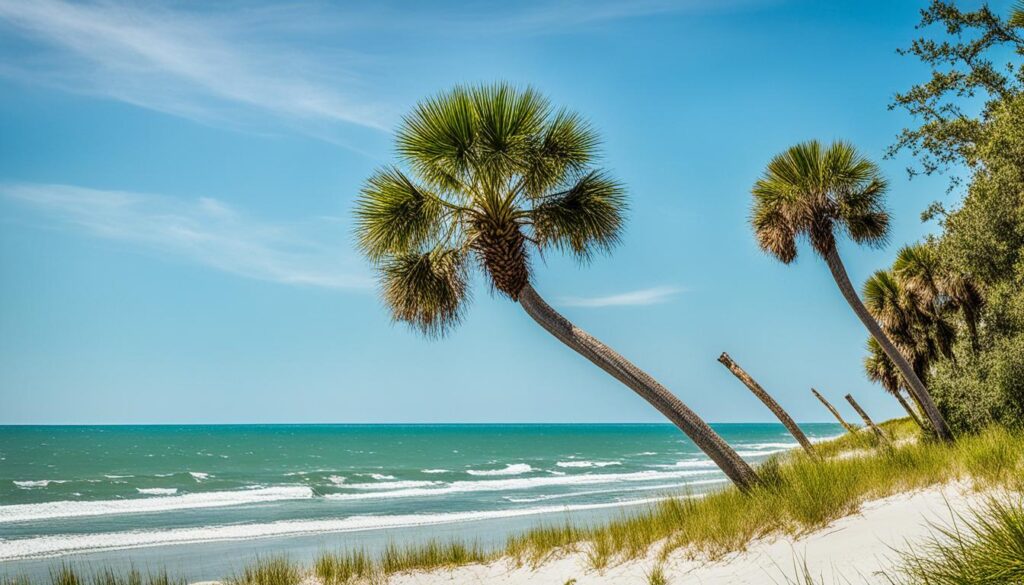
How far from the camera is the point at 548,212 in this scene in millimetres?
11664

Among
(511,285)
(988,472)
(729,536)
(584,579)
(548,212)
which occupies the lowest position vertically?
(584,579)

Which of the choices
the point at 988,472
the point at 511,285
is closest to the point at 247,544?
the point at 511,285

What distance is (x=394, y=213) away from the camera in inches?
446

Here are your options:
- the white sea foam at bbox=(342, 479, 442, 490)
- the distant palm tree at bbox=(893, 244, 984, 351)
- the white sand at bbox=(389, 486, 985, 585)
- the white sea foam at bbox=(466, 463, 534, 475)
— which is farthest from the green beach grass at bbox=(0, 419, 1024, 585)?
the white sea foam at bbox=(466, 463, 534, 475)

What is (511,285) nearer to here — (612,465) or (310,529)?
(310,529)

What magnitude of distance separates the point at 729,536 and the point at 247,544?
556 inches

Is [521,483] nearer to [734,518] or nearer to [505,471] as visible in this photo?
[505,471]

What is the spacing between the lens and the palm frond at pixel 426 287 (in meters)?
11.9

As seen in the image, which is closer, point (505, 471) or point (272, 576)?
point (272, 576)

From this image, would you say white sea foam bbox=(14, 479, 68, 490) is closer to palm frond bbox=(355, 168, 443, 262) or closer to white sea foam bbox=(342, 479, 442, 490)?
white sea foam bbox=(342, 479, 442, 490)

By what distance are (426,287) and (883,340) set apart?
10639 mm

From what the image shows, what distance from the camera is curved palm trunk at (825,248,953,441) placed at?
15.9m

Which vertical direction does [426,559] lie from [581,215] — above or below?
below

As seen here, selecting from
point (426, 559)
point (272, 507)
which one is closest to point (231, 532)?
point (272, 507)
